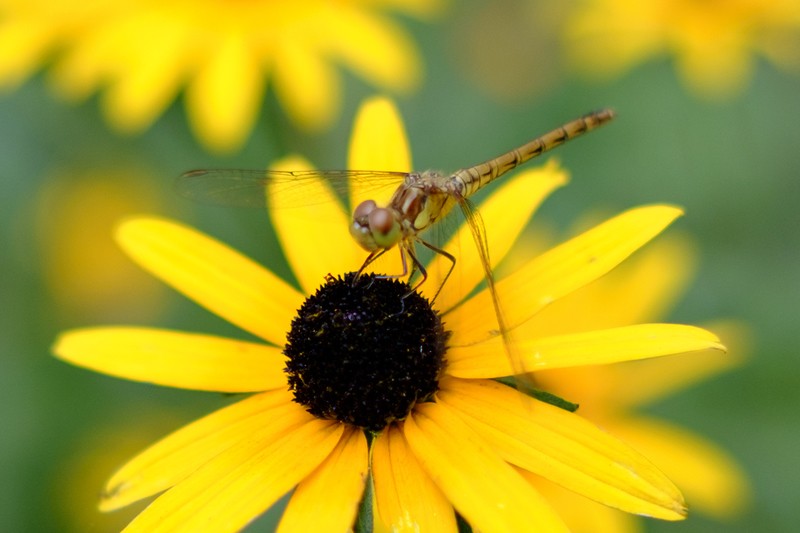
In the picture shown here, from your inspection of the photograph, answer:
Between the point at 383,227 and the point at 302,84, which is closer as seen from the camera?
the point at 383,227

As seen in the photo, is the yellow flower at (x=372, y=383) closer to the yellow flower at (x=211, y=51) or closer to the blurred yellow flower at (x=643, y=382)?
the blurred yellow flower at (x=643, y=382)

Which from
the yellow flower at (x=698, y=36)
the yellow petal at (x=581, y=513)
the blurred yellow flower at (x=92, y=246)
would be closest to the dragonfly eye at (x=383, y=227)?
the yellow petal at (x=581, y=513)

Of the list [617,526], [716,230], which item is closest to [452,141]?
[716,230]

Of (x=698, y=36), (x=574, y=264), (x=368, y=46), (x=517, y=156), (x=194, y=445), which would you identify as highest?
(x=698, y=36)

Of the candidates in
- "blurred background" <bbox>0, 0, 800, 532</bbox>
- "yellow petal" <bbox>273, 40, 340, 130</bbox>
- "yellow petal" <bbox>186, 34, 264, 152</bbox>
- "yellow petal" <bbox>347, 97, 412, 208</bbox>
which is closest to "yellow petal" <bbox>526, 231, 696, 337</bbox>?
"blurred background" <bbox>0, 0, 800, 532</bbox>

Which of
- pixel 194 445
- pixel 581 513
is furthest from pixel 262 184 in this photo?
pixel 581 513

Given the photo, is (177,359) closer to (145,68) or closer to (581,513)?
(581,513)

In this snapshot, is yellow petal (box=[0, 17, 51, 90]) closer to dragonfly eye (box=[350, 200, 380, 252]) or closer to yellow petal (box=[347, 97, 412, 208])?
yellow petal (box=[347, 97, 412, 208])
